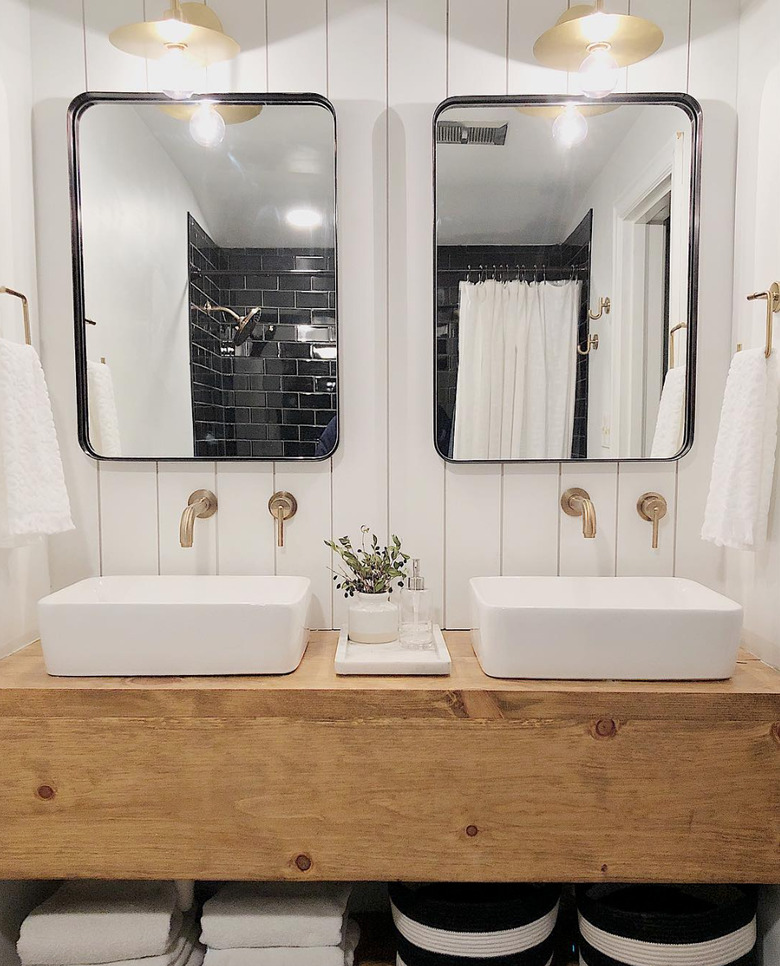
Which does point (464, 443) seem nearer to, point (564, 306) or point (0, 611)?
point (564, 306)

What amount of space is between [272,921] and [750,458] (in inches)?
51.8

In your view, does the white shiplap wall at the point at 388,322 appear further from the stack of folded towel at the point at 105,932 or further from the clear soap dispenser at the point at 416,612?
the stack of folded towel at the point at 105,932

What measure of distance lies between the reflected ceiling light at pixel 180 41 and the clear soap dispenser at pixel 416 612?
45.0 inches

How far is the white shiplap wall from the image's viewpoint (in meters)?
1.69

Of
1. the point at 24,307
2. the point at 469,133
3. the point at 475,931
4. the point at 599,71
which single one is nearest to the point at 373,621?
the point at 475,931

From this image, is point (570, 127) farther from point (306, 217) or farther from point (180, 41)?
point (180, 41)

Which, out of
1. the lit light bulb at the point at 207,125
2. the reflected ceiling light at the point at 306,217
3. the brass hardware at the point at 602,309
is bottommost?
the brass hardware at the point at 602,309

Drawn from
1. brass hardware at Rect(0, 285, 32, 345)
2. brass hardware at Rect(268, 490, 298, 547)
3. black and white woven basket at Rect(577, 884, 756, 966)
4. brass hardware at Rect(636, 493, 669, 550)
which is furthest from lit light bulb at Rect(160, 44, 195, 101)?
black and white woven basket at Rect(577, 884, 756, 966)

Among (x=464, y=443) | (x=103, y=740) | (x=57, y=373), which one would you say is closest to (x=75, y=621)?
(x=103, y=740)

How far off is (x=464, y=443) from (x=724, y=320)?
65cm

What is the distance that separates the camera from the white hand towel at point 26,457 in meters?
1.45

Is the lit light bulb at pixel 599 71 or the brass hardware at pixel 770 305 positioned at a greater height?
the lit light bulb at pixel 599 71

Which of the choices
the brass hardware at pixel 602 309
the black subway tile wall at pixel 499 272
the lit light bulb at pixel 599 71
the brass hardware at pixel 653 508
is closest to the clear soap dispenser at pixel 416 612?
the black subway tile wall at pixel 499 272

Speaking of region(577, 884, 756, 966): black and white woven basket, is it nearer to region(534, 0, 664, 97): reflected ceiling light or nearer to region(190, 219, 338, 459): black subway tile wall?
region(190, 219, 338, 459): black subway tile wall
